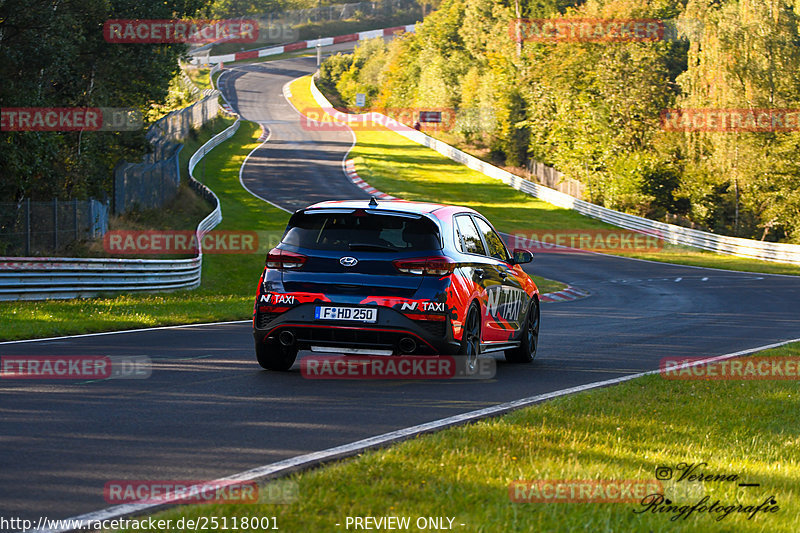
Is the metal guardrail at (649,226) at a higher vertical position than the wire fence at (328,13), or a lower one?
lower

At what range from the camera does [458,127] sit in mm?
82688

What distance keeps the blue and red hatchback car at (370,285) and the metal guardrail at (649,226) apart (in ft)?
129

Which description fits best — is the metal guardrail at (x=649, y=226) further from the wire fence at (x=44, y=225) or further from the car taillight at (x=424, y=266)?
the car taillight at (x=424, y=266)

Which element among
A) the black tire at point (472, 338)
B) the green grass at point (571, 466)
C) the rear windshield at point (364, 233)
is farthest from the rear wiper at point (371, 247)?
the green grass at point (571, 466)

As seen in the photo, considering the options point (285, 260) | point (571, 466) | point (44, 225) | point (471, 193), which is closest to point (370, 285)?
point (285, 260)

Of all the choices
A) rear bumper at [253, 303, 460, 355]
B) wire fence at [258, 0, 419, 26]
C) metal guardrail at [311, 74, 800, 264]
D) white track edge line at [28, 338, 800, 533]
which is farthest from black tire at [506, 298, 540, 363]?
wire fence at [258, 0, 419, 26]

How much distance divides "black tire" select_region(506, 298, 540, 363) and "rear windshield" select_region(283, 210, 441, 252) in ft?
9.79

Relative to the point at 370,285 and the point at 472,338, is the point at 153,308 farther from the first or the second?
the point at 370,285

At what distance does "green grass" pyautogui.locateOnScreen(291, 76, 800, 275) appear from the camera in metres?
45.3

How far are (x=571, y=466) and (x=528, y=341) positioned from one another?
6226 millimetres

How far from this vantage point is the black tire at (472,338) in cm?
985

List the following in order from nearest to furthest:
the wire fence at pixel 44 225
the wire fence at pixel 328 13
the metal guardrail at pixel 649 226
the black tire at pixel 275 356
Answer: the black tire at pixel 275 356 < the wire fence at pixel 44 225 < the metal guardrail at pixel 649 226 < the wire fence at pixel 328 13

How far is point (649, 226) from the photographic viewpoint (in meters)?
52.9

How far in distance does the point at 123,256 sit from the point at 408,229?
1877 centimetres
